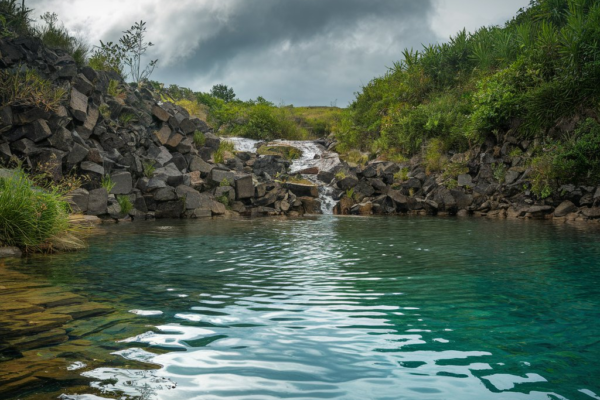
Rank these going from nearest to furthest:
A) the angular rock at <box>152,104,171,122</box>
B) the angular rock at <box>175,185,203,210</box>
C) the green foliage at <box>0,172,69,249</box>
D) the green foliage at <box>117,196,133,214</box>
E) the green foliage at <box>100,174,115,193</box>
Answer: the green foliage at <box>0,172,69,249</box>
the green foliage at <box>100,174,115,193</box>
the green foliage at <box>117,196,133,214</box>
the angular rock at <box>175,185,203,210</box>
the angular rock at <box>152,104,171,122</box>

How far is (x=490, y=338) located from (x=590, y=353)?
0.63 meters

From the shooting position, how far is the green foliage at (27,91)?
13143 millimetres

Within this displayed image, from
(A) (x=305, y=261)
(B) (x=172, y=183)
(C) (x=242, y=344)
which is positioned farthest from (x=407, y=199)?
(C) (x=242, y=344)

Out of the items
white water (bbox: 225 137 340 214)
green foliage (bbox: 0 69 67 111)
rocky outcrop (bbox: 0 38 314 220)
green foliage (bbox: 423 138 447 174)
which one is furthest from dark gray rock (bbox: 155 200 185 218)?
green foliage (bbox: 423 138 447 174)

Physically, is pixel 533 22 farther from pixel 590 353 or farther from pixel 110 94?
pixel 590 353

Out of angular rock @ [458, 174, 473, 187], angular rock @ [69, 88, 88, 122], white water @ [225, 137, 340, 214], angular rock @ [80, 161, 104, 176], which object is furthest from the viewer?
white water @ [225, 137, 340, 214]

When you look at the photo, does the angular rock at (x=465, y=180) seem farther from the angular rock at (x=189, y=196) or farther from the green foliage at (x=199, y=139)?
the green foliage at (x=199, y=139)

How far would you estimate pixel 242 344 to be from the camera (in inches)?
127

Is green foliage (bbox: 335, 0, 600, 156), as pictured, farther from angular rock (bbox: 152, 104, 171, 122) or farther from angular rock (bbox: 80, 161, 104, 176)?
angular rock (bbox: 80, 161, 104, 176)

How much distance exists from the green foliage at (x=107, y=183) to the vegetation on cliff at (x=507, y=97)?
14.7 metres

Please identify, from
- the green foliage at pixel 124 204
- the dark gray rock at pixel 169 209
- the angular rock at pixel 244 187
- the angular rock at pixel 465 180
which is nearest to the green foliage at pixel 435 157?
the angular rock at pixel 465 180

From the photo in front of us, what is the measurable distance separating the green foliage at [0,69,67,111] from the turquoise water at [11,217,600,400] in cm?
757

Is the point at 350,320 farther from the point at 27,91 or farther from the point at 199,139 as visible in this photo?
the point at 199,139

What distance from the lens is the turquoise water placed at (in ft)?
8.50
